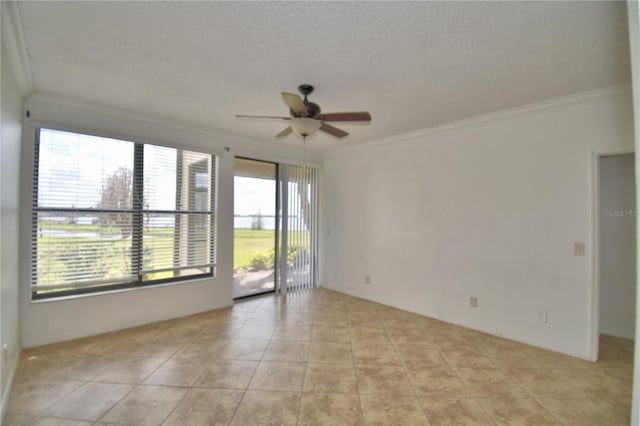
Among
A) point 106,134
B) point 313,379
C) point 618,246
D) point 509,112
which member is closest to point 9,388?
point 313,379

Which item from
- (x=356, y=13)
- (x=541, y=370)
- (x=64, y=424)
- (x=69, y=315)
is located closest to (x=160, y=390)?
(x=64, y=424)

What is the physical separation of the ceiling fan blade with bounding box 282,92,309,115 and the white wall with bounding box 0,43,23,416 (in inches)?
71.3

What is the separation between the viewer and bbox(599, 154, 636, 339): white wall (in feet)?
10.7

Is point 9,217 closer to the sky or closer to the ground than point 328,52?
closer to the ground

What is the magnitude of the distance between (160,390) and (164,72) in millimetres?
2551

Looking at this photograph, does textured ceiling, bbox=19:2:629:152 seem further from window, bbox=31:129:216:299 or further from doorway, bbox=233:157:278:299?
doorway, bbox=233:157:278:299

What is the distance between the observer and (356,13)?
171 centimetres

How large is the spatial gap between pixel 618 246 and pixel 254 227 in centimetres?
480

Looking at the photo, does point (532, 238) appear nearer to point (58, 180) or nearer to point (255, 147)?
point (255, 147)

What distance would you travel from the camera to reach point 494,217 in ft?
11.0

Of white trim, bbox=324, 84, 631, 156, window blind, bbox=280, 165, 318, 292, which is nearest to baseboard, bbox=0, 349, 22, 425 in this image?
window blind, bbox=280, 165, 318, 292

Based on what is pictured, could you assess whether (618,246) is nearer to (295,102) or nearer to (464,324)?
(464,324)

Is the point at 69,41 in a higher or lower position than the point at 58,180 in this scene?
higher

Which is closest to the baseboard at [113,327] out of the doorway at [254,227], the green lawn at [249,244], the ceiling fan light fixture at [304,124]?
the doorway at [254,227]
